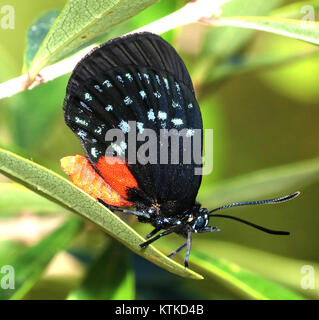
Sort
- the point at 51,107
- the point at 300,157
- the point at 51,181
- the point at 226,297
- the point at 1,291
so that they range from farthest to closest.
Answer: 1. the point at 300,157
2. the point at 51,107
3. the point at 226,297
4. the point at 1,291
5. the point at 51,181

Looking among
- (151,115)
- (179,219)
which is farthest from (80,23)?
(179,219)

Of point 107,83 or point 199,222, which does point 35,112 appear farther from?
point 199,222

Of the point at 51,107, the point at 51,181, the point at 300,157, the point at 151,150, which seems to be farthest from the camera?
the point at 300,157

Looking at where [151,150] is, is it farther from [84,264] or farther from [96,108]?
[84,264]

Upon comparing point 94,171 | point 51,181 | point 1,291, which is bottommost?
point 1,291

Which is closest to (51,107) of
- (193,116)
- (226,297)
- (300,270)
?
(193,116)

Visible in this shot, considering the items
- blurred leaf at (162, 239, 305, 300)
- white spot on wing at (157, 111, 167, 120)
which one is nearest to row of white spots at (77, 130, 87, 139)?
white spot on wing at (157, 111, 167, 120)

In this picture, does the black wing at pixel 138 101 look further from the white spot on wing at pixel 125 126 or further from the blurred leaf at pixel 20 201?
the blurred leaf at pixel 20 201
